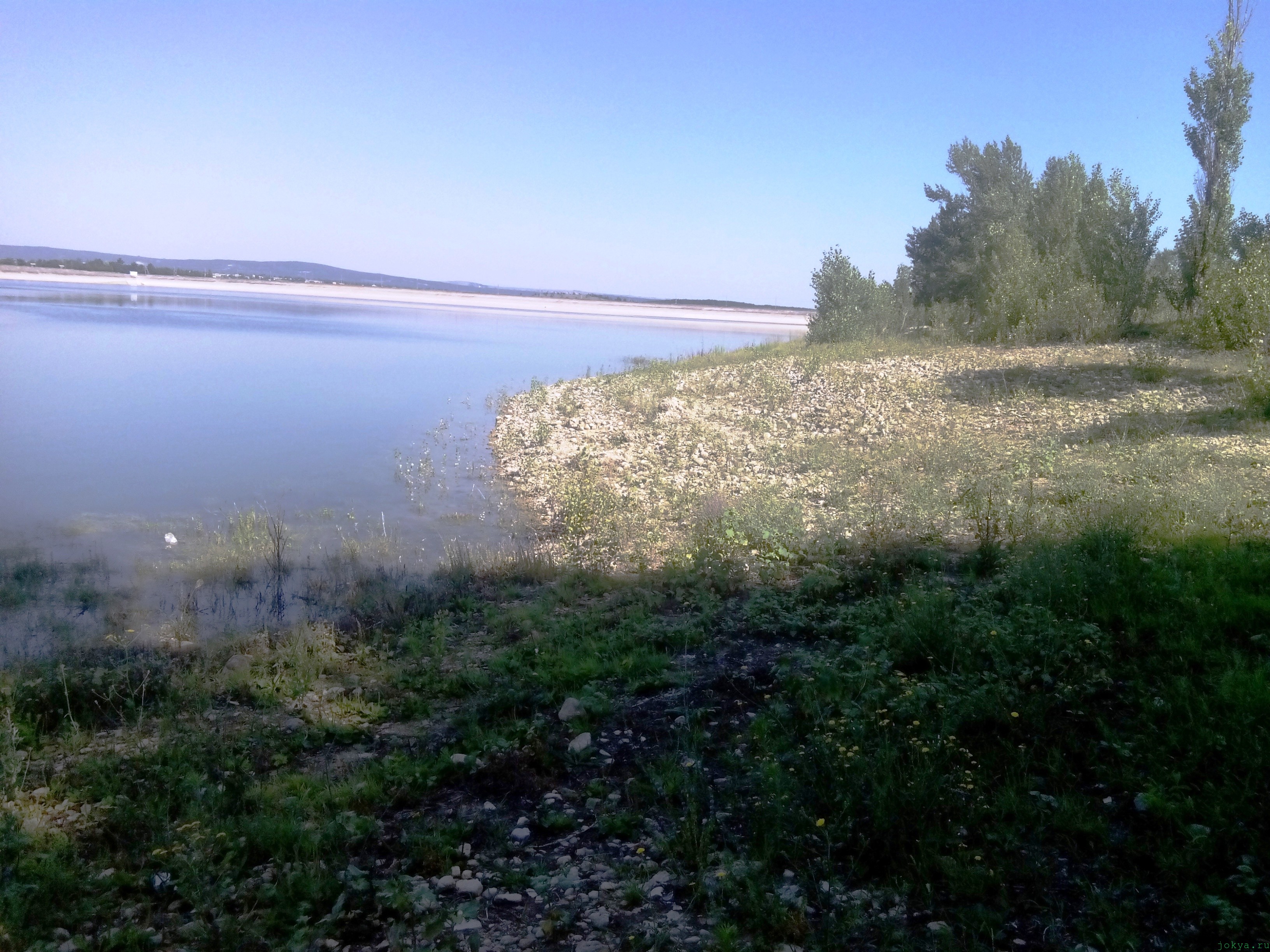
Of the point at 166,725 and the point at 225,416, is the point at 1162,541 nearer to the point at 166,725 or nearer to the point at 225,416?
the point at 166,725

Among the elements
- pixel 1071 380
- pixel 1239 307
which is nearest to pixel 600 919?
pixel 1071 380

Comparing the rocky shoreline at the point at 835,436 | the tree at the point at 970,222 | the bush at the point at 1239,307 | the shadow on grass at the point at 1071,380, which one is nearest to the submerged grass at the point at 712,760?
the rocky shoreline at the point at 835,436

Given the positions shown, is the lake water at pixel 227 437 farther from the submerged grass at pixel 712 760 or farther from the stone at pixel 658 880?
the stone at pixel 658 880

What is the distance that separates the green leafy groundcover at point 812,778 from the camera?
2873 mm

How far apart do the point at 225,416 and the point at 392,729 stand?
546 inches

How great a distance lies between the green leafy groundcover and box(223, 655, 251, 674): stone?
0.28 metres

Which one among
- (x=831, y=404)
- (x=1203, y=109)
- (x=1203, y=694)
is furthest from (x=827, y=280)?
(x=1203, y=694)

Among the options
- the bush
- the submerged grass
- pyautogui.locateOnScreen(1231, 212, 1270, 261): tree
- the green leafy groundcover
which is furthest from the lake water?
pyautogui.locateOnScreen(1231, 212, 1270, 261): tree

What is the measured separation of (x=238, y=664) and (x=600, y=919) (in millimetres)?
3656

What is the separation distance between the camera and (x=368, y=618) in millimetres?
6676

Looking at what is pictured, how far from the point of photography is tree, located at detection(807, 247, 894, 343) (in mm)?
28516

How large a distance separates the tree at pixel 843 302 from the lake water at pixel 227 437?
18.7 ft

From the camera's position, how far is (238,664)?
5.60 metres

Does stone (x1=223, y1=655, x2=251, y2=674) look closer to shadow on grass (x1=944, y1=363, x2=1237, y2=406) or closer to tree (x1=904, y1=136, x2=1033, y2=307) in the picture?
shadow on grass (x1=944, y1=363, x2=1237, y2=406)
